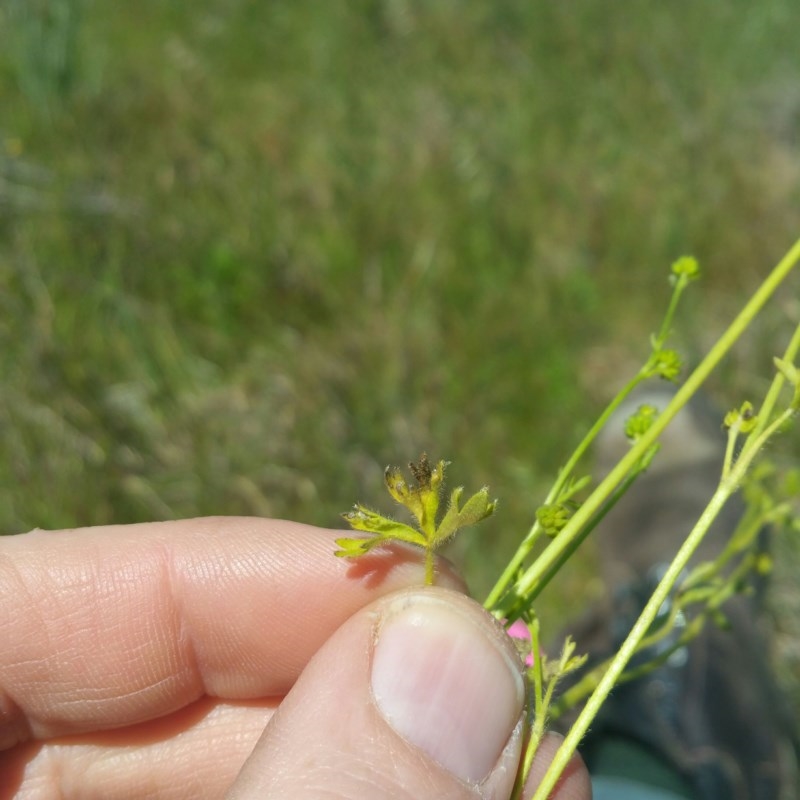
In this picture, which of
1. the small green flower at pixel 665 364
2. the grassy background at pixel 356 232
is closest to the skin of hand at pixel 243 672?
the small green flower at pixel 665 364

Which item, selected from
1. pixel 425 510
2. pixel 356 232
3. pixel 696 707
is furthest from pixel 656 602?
pixel 356 232

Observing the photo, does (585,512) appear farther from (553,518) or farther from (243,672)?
(243,672)

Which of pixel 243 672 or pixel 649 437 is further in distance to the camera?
pixel 243 672

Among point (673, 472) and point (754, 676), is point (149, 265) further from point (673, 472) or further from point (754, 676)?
point (754, 676)

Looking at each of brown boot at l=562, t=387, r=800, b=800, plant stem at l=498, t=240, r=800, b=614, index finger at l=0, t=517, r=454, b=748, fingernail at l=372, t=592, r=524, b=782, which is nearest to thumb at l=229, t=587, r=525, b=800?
fingernail at l=372, t=592, r=524, b=782

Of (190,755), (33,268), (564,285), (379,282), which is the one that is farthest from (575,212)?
(190,755)

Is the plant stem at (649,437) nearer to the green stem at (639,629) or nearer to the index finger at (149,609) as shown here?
the green stem at (639,629)
